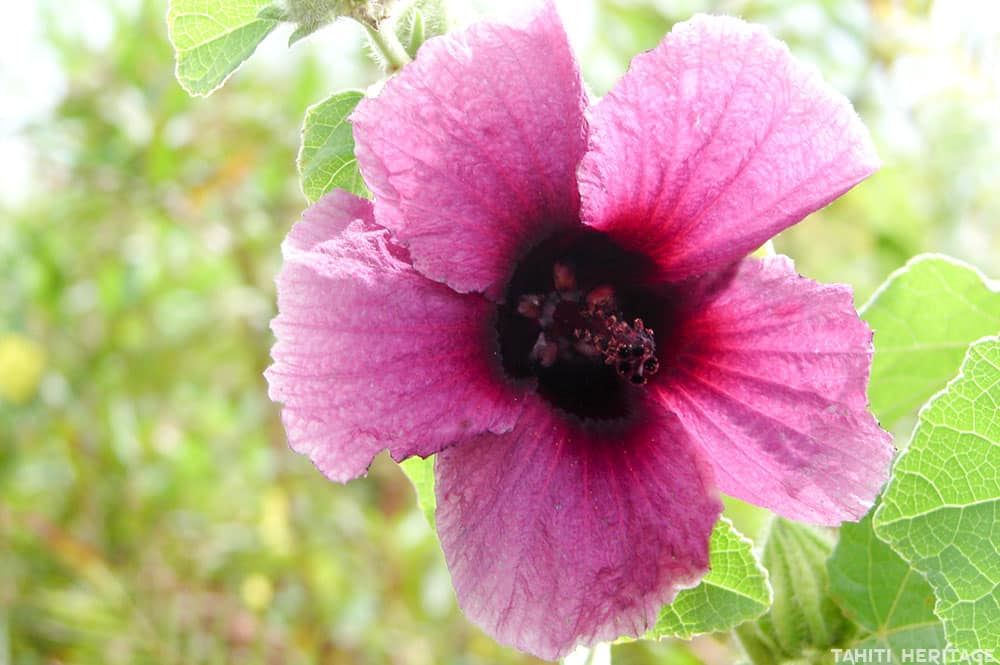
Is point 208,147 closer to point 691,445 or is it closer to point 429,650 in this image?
point 429,650

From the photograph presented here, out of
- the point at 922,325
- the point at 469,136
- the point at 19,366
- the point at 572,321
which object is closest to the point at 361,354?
the point at 469,136

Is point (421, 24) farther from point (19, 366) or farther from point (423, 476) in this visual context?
point (19, 366)


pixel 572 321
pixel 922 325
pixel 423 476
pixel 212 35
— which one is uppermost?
pixel 212 35

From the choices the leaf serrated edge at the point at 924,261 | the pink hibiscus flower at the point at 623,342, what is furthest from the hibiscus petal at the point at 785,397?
the leaf serrated edge at the point at 924,261

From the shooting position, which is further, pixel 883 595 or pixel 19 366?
pixel 19 366

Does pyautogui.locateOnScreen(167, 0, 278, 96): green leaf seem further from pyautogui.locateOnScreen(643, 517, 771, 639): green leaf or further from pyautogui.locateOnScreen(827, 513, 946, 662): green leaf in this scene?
pyautogui.locateOnScreen(827, 513, 946, 662): green leaf

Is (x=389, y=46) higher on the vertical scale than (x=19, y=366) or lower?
higher

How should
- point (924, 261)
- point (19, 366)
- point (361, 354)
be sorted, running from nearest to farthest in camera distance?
point (361, 354)
point (924, 261)
point (19, 366)
